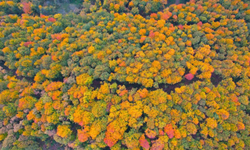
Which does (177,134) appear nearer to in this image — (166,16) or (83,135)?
(83,135)

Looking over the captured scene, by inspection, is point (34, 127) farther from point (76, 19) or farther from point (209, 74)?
point (209, 74)

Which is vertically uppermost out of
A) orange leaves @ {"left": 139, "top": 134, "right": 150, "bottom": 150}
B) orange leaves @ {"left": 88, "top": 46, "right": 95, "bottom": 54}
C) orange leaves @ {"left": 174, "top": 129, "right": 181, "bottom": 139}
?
orange leaves @ {"left": 88, "top": 46, "right": 95, "bottom": 54}

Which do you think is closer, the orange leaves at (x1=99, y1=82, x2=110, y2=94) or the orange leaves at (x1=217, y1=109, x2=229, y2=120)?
the orange leaves at (x1=217, y1=109, x2=229, y2=120)

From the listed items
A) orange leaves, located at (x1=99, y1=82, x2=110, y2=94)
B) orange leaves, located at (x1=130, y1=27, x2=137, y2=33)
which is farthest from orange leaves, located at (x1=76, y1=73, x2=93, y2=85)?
orange leaves, located at (x1=130, y1=27, x2=137, y2=33)

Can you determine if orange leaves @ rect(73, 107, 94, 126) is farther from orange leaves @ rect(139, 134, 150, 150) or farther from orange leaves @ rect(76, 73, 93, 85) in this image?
orange leaves @ rect(139, 134, 150, 150)

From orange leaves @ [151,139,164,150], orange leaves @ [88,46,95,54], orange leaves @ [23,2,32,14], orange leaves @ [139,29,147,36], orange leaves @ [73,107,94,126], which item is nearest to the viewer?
orange leaves @ [151,139,164,150]

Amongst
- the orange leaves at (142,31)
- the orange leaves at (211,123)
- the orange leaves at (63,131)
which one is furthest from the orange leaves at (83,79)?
the orange leaves at (211,123)

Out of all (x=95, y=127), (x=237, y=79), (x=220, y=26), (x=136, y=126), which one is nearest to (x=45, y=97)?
(x=95, y=127)

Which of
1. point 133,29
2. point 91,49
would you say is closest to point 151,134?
point 91,49

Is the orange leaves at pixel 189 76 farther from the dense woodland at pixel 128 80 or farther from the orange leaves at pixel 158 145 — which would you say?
the orange leaves at pixel 158 145
